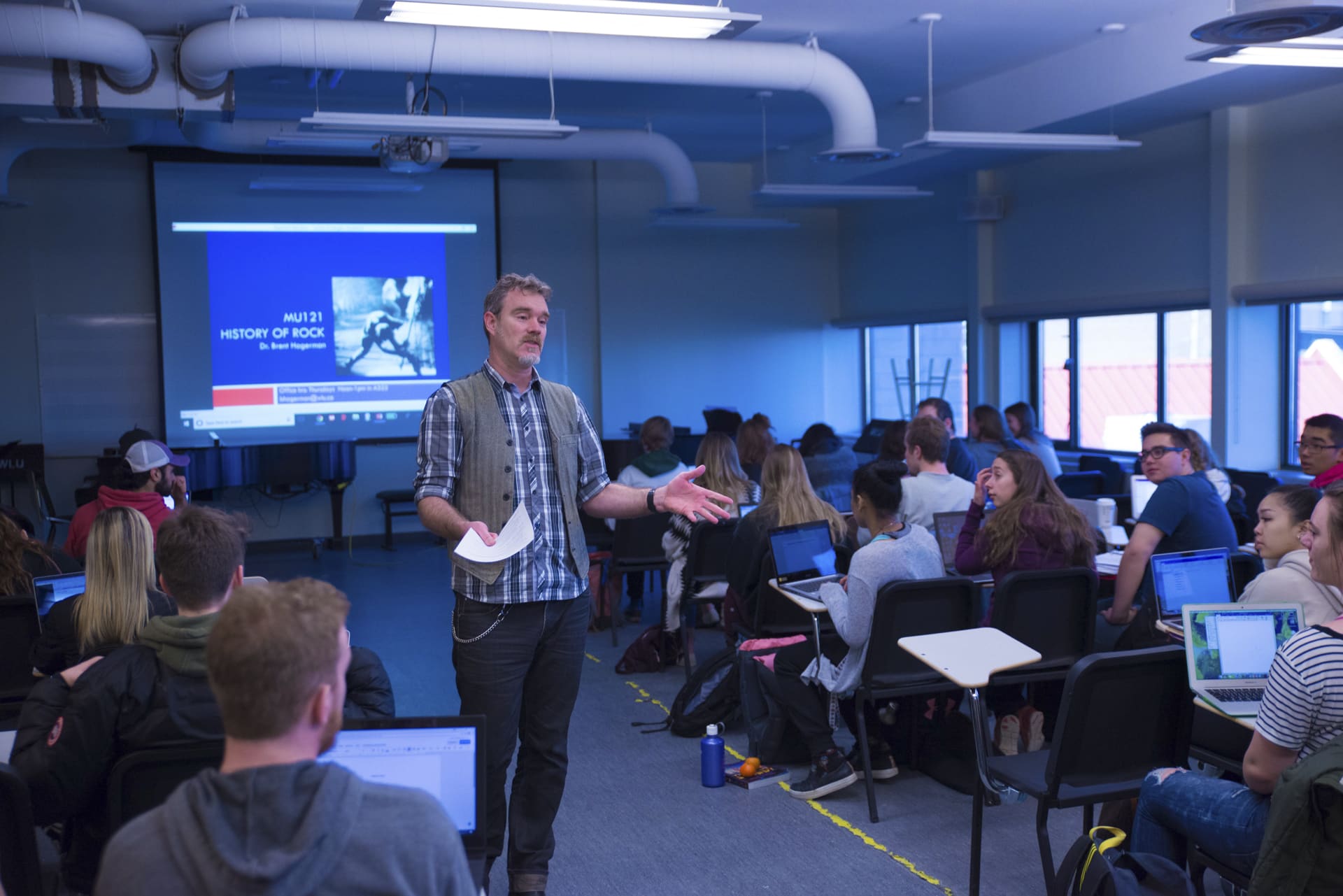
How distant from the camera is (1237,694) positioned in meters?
2.83

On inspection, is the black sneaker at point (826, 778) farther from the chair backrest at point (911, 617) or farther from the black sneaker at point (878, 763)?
the chair backrest at point (911, 617)

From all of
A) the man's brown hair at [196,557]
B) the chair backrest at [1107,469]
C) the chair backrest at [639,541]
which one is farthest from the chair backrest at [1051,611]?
the chair backrest at [1107,469]

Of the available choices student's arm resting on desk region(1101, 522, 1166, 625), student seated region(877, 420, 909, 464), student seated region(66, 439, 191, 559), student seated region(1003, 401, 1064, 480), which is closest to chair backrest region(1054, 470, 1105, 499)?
student seated region(1003, 401, 1064, 480)

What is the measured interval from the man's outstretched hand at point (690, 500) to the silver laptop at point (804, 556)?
176cm

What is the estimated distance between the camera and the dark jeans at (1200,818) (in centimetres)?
254

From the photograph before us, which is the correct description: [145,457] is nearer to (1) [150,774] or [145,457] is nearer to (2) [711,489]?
(2) [711,489]

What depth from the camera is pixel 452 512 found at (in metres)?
2.82

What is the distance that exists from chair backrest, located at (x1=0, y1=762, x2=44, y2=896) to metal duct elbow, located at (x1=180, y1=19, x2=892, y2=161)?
16.3 feet

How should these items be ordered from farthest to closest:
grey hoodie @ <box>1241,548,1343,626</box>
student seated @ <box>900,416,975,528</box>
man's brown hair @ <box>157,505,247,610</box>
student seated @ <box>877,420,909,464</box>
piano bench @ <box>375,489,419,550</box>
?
piano bench @ <box>375,489,419,550</box>
student seated @ <box>877,420,909,464</box>
student seated @ <box>900,416,975,528</box>
grey hoodie @ <box>1241,548,1343,626</box>
man's brown hair @ <box>157,505,247,610</box>

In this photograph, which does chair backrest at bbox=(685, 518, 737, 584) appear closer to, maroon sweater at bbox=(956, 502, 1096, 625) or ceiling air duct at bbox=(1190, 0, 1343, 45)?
maroon sweater at bbox=(956, 502, 1096, 625)

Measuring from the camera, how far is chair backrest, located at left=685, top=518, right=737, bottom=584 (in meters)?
5.75

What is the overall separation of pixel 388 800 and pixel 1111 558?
13.9 feet

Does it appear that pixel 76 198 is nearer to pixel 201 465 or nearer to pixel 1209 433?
pixel 201 465

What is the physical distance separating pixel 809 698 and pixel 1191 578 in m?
1.37
